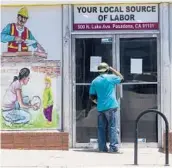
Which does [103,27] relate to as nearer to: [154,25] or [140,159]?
[154,25]

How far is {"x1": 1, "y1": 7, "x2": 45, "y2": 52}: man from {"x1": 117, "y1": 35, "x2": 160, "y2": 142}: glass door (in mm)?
1741

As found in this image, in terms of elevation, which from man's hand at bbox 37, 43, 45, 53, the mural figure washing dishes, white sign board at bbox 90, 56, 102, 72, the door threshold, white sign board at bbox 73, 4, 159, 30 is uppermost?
white sign board at bbox 73, 4, 159, 30

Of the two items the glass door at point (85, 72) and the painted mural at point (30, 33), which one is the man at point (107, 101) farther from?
the painted mural at point (30, 33)

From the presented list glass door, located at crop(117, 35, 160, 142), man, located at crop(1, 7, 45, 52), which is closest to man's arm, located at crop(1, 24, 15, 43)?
man, located at crop(1, 7, 45, 52)

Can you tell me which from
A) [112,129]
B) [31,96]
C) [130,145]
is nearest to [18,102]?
[31,96]

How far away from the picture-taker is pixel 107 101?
1098 centimetres

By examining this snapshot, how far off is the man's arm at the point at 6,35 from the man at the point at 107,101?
1.97 meters

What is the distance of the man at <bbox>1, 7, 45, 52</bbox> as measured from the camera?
1149 centimetres

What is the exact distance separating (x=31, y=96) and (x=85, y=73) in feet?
3.93

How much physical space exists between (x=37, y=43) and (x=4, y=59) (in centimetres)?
75

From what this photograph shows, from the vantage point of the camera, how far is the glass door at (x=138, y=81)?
11.5 metres

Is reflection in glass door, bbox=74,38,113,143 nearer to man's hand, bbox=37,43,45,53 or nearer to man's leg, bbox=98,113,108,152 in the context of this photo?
man's leg, bbox=98,113,108,152

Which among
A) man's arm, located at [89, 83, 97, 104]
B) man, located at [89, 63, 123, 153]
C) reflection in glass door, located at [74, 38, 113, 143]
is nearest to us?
man, located at [89, 63, 123, 153]

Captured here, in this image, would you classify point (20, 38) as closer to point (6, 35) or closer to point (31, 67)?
point (6, 35)
